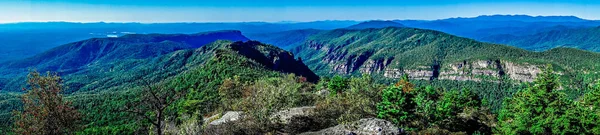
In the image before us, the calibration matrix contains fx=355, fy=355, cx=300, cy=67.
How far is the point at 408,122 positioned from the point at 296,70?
15312 centimetres

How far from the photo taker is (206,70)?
136250mm

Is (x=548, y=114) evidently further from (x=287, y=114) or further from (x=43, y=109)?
(x=43, y=109)

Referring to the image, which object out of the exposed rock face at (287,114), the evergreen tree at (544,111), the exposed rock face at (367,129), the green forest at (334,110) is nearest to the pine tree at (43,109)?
the green forest at (334,110)

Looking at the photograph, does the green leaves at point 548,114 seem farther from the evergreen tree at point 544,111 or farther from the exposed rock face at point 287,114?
the exposed rock face at point 287,114

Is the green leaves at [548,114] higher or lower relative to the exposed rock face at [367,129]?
lower

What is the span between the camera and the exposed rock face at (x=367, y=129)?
25.8 metres

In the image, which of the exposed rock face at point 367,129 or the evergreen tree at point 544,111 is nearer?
the exposed rock face at point 367,129

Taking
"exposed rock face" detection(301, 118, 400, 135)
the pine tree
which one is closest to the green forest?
the pine tree

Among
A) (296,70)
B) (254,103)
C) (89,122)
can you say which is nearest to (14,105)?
(89,122)

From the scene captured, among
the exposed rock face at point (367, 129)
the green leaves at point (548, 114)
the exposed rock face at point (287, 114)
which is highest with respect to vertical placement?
the exposed rock face at point (367, 129)

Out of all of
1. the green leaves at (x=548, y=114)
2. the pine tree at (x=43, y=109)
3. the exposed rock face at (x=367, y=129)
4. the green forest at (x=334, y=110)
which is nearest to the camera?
the exposed rock face at (x=367, y=129)

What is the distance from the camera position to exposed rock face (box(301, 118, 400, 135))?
84.5 feet

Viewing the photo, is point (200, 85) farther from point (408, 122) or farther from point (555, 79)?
point (555, 79)

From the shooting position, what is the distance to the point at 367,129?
1039 inches
